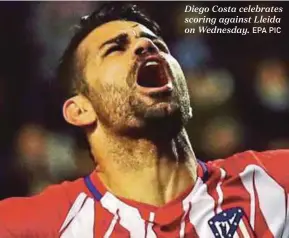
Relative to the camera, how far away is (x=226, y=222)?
4.12 feet

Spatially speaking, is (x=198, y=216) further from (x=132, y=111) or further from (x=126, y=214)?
(x=132, y=111)

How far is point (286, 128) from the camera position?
1.33m

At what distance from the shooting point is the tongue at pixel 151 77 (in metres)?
1.28

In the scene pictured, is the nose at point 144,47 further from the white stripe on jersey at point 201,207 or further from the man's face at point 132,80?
the white stripe on jersey at point 201,207

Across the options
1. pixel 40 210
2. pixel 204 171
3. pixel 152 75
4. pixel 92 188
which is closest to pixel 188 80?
pixel 152 75

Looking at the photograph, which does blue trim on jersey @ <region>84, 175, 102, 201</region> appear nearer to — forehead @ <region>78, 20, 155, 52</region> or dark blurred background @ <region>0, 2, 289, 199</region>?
dark blurred background @ <region>0, 2, 289, 199</region>

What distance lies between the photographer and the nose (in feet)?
4.25

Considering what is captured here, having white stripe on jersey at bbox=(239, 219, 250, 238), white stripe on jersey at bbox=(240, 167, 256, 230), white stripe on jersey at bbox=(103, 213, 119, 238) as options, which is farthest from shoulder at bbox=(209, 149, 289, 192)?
white stripe on jersey at bbox=(103, 213, 119, 238)

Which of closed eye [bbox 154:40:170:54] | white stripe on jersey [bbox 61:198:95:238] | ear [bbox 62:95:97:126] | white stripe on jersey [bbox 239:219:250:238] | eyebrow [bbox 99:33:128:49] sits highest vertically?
eyebrow [bbox 99:33:128:49]

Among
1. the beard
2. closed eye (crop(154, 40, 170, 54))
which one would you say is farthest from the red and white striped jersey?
closed eye (crop(154, 40, 170, 54))

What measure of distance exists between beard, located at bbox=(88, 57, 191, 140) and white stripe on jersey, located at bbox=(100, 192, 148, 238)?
0.13 metres

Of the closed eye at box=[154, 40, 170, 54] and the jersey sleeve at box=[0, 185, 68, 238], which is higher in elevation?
the closed eye at box=[154, 40, 170, 54]

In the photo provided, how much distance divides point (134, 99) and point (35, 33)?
0.83 ft

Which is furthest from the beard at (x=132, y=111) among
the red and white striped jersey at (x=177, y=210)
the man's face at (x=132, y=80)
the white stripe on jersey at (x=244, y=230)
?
the white stripe on jersey at (x=244, y=230)
